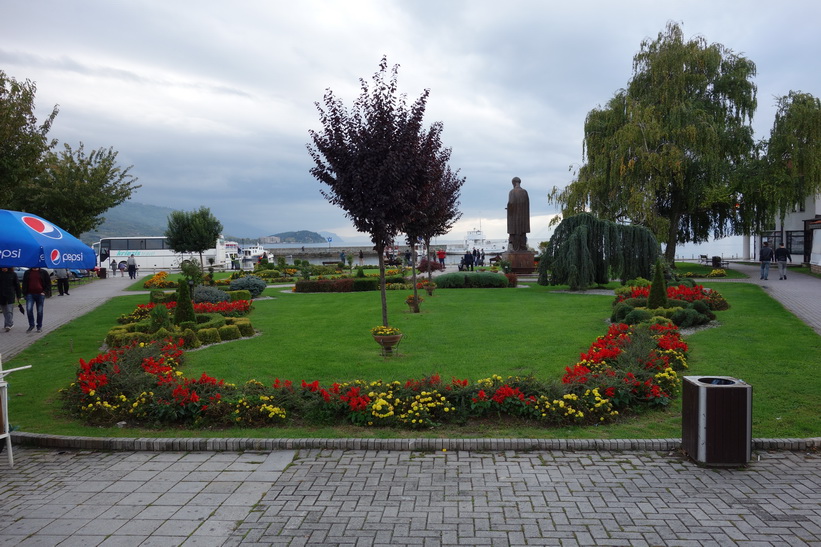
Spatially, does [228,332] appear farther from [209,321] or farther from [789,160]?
[789,160]

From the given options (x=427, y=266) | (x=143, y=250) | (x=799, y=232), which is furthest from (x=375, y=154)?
(x=143, y=250)

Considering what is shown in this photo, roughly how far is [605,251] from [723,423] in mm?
18195

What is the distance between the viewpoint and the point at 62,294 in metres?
24.6

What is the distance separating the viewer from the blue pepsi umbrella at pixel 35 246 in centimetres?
572

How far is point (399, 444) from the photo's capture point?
19.0ft

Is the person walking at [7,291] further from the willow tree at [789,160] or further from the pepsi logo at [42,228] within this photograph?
the willow tree at [789,160]

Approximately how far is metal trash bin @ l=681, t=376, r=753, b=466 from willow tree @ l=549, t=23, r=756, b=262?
23071 mm

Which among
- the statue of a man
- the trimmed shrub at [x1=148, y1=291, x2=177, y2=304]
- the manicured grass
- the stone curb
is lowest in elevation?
the stone curb

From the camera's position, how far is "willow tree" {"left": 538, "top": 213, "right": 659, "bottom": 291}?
22094 millimetres

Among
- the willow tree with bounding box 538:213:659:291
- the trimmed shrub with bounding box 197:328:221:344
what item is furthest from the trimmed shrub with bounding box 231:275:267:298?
the willow tree with bounding box 538:213:659:291

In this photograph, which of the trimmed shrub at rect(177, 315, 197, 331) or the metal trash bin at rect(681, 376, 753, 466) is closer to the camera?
the metal trash bin at rect(681, 376, 753, 466)

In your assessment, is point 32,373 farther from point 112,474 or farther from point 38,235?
point 112,474

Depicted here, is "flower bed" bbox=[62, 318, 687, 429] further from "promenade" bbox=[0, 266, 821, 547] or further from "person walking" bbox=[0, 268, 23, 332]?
"person walking" bbox=[0, 268, 23, 332]

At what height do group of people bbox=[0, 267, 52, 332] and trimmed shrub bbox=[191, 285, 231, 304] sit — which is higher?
group of people bbox=[0, 267, 52, 332]
